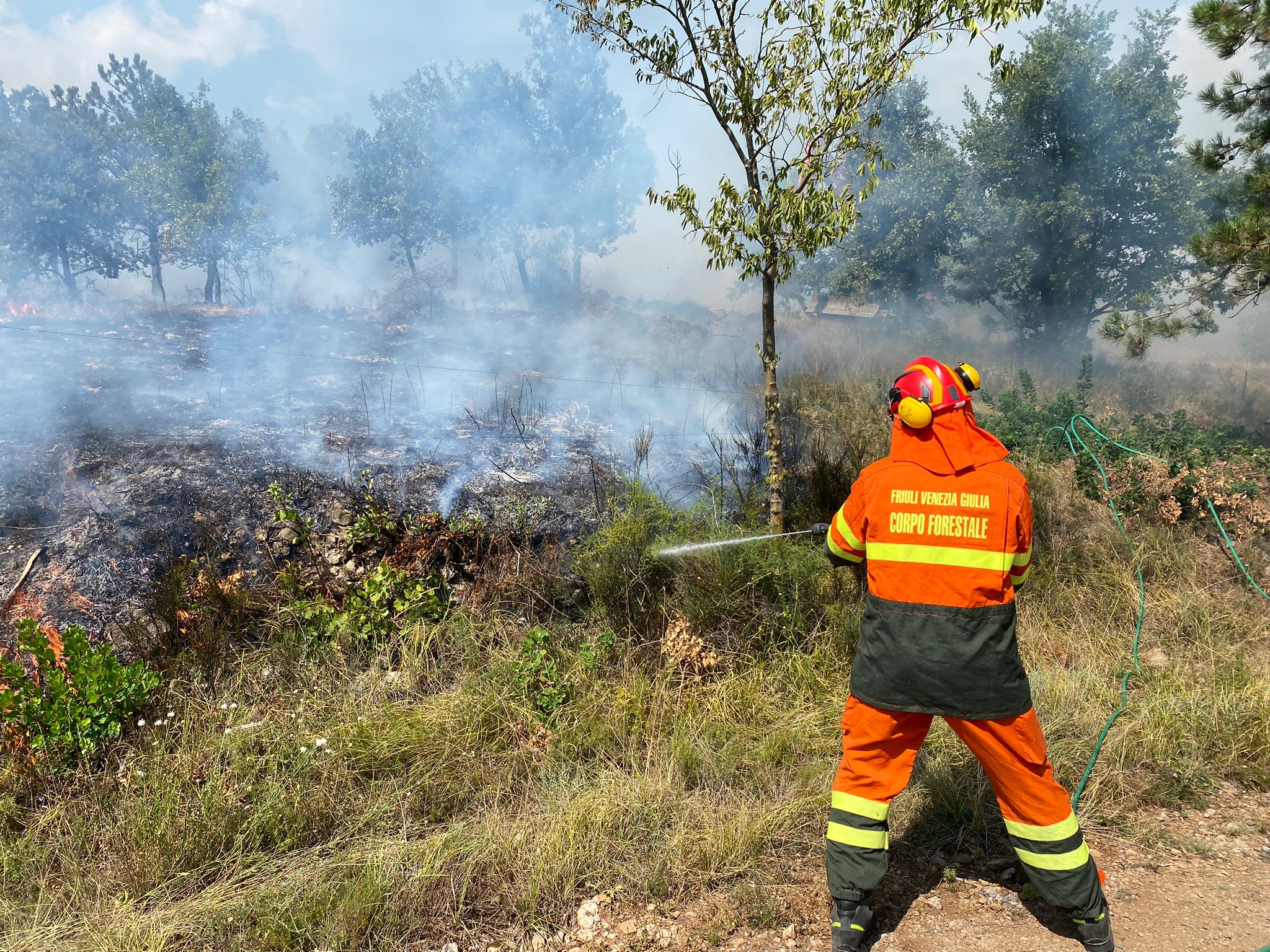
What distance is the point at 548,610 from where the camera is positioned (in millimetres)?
4145

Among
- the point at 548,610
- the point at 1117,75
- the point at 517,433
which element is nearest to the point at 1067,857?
the point at 548,610

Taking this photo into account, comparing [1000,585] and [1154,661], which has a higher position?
[1000,585]

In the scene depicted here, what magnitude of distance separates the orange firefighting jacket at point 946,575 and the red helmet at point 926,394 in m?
Result: 0.05

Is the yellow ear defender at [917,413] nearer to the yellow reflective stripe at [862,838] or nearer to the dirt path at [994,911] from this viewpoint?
the yellow reflective stripe at [862,838]

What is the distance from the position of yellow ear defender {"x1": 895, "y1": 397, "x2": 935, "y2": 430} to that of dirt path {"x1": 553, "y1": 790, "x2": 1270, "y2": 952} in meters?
1.71

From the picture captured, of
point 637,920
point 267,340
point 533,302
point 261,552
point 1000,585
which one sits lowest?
point 637,920

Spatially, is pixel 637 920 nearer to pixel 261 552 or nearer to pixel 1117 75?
pixel 261 552

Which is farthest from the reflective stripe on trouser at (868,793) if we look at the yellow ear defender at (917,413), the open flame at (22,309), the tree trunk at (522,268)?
the tree trunk at (522,268)

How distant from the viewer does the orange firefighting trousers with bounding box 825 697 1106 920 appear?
219cm

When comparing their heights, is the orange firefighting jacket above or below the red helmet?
below

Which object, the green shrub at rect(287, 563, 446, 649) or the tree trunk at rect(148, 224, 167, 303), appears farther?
the tree trunk at rect(148, 224, 167, 303)

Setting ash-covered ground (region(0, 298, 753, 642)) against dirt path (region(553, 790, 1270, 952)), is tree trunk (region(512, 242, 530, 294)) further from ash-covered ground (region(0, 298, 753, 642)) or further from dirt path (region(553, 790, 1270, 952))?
dirt path (region(553, 790, 1270, 952))

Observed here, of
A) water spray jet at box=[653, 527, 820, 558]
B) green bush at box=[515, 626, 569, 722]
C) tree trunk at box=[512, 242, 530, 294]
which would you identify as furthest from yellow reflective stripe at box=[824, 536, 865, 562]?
tree trunk at box=[512, 242, 530, 294]

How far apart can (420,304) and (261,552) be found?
8670 mm
